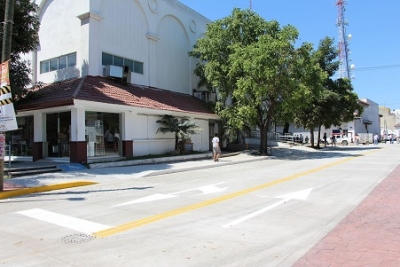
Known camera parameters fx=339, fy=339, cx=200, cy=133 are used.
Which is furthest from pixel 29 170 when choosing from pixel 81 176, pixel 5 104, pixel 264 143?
pixel 264 143

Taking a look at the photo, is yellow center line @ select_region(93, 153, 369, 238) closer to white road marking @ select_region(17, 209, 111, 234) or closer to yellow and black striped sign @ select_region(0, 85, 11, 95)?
white road marking @ select_region(17, 209, 111, 234)

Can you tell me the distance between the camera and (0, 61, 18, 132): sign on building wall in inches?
393

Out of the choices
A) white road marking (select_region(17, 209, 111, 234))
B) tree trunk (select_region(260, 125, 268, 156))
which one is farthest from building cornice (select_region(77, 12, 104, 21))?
white road marking (select_region(17, 209, 111, 234))

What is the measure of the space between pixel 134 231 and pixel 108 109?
1326cm

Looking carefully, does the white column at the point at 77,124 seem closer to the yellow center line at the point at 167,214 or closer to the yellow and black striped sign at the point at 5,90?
the yellow and black striped sign at the point at 5,90

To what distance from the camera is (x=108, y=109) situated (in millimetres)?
18312

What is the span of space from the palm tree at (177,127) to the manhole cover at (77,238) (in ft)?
52.2

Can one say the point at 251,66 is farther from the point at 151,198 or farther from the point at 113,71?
the point at 151,198

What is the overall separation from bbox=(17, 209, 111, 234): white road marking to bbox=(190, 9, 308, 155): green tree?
56.0 ft

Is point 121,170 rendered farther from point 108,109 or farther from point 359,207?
point 359,207

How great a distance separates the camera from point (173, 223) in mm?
6496

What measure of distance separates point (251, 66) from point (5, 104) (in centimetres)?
1556

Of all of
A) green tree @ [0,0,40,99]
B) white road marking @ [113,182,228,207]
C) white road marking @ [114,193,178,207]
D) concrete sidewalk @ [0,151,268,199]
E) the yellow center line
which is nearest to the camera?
the yellow center line

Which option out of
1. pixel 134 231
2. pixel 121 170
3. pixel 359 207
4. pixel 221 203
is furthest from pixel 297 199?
pixel 121 170
